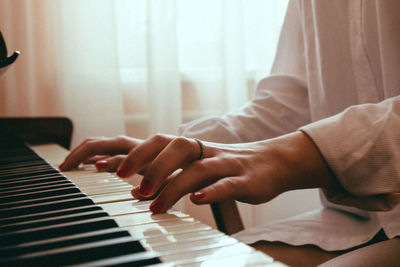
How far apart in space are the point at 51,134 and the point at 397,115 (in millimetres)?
982

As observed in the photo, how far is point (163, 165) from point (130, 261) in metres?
0.19

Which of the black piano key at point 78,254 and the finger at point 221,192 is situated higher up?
the black piano key at point 78,254

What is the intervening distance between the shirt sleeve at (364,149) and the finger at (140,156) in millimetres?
189

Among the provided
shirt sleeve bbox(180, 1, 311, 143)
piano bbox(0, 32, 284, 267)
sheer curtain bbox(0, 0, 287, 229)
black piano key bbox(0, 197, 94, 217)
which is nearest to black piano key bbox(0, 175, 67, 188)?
piano bbox(0, 32, 284, 267)

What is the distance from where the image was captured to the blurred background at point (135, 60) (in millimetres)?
1354

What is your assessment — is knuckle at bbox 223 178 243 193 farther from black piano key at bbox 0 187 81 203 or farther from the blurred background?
the blurred background

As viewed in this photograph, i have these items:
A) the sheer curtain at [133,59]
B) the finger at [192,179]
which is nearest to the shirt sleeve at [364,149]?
the finger at [192,179]

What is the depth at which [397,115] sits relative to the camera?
56 cm

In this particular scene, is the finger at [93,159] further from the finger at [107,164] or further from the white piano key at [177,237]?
the white piano key at [177,237]

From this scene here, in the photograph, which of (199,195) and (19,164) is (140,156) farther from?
(19,164)

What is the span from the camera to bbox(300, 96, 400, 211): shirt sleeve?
54 centimetres

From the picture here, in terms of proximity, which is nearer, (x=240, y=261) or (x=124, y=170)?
(x=240, y=261)

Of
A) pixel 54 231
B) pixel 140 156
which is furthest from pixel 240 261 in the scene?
pixel 140 156

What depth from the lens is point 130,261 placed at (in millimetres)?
245
